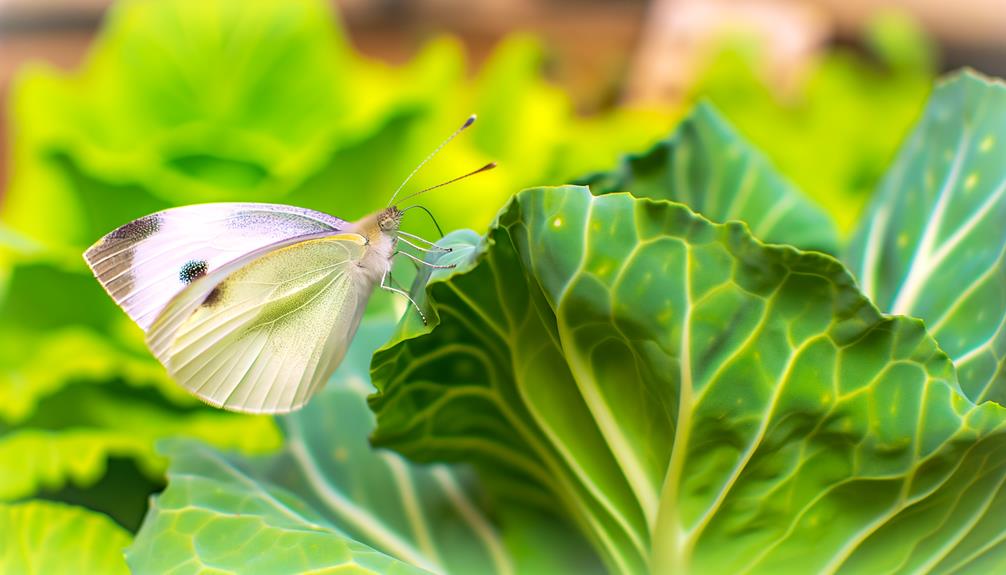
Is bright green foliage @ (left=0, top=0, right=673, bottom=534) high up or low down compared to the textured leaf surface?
up

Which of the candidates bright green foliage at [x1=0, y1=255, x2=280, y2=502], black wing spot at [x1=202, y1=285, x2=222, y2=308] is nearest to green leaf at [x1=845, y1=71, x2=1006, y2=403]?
black wing spot at [x1=202, y1=285, x2=222, y2=308]

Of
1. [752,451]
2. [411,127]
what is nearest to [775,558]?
[752,451]

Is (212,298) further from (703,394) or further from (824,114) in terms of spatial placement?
(824,114)

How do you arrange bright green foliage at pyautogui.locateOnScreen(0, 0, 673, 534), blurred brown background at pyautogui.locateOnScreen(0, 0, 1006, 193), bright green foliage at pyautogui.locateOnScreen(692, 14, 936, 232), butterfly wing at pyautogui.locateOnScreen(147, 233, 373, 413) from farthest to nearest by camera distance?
1. blurred brown background at pyautogui.locateOnScreen(0, 0, 1006, 193)
2. bright green foliage at pyautogui.locateOnScreen(692, 14, 936, 232)
3. bright green foliage at pyautogui.locateOnScreen(0, 0, 673, 534)
4. butterfly wing at pyautogui.locateOnScreen(147, 233, 373, 413)

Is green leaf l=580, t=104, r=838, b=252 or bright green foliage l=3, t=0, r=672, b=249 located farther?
bright green foliage l=3, t=0, r=672, b=249

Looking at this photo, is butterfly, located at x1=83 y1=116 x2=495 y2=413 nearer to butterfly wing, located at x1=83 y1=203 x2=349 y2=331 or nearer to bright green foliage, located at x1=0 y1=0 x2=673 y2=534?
butterfly wing, located at x1=83 y1=203 x2=349 y2=331

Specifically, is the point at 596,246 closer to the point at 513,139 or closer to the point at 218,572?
the point at 218,572

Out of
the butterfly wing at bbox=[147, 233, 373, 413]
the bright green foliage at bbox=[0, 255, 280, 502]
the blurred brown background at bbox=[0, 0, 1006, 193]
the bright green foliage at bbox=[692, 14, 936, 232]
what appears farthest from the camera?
the blurred brown background at bbox=[0, 0, 1006, 193]

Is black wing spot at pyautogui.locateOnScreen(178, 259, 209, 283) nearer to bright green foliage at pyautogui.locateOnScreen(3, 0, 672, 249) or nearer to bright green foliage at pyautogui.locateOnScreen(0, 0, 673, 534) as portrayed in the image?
bright green foliage at pyautogui.locateOnScreen(0, 0, 673, 534)

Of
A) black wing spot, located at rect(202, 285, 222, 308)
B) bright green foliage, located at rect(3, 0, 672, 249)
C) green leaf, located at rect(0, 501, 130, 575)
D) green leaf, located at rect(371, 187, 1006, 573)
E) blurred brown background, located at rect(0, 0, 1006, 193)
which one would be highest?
blurred brown background, located at rect(0, 0, 1006, 193)
